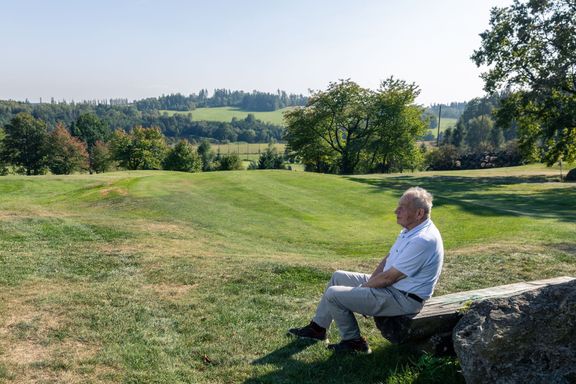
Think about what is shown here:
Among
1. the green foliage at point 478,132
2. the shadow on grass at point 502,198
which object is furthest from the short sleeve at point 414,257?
the green foliage at point 478,132

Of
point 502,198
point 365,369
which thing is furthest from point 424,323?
point 502,198

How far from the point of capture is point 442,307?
19.8 ft

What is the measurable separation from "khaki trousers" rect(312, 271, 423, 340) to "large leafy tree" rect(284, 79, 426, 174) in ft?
221

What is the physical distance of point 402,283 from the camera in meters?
6.08

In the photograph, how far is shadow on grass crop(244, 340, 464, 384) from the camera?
5211mm

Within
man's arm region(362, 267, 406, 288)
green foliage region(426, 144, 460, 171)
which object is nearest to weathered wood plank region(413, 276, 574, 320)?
man's arm region(362, 267, 406, 288)

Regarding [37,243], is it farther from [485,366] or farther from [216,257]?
[485,366]

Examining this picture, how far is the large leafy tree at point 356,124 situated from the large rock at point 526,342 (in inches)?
2723

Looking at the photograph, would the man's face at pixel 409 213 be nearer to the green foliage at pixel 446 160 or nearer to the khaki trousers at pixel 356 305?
the khaki trousers at pixel 356 305

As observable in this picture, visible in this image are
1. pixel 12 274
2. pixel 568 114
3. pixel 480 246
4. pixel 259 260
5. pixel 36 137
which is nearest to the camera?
pixel 12 274

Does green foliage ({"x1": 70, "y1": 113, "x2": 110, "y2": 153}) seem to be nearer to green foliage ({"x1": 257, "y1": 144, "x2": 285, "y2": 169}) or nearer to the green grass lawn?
green foliage ({"x1": 257, "y1": 144, "x2": 285, "y2": 169})

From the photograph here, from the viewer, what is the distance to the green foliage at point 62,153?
82375 millimetres

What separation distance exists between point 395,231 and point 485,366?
15.8 meters

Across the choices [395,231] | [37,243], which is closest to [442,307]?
[37,243]
